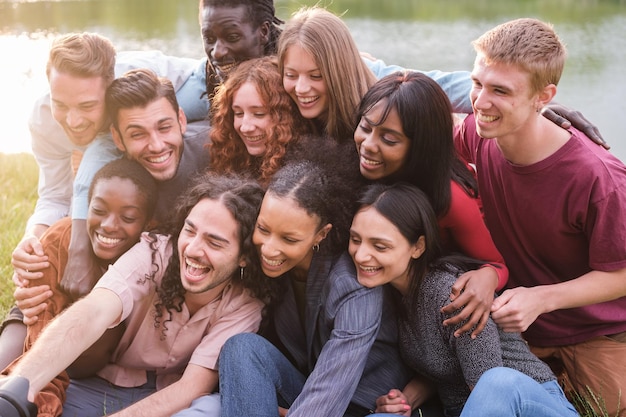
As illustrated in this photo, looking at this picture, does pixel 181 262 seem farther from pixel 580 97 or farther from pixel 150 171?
pixel 580 97

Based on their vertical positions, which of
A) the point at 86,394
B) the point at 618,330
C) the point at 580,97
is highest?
the point at 618,330

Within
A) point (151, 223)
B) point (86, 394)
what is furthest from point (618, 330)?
point (86, 394)

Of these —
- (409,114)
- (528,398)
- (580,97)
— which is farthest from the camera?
(580,97)

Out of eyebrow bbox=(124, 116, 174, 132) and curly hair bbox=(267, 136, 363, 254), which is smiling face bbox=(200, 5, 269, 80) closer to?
eyebrow bbox=(124, 116, 174, 132)

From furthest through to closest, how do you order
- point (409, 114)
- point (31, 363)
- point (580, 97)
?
point (580, 97) < point (409, 114) < point (31, 363)

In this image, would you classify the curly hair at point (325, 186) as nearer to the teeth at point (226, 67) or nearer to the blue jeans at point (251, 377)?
the blue jeans at point (251, 377)

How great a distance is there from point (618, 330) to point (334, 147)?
171 centimetres

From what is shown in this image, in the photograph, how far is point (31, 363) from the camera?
322 cm

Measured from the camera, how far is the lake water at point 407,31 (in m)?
13.4

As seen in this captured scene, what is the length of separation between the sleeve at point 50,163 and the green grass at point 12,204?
725mm

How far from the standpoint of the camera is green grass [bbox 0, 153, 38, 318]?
16.5 feet

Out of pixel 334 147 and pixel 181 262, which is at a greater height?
pixel 334 147

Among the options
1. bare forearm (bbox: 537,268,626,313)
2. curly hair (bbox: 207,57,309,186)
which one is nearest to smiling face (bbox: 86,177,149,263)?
curly hair (bbox: 207,57,309,186)

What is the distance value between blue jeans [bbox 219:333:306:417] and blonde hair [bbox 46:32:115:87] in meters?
1.68
